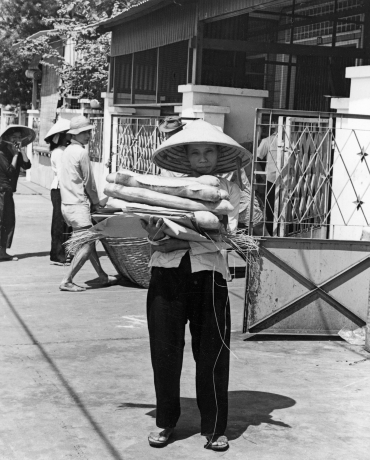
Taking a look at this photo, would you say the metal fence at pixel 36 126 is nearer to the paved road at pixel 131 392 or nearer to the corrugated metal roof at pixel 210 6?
A: the corrugated metal roof at pixel 210 6

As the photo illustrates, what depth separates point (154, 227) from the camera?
13.9 ft

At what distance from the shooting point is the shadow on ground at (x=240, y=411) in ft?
15.1

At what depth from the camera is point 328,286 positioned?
21.9 ft

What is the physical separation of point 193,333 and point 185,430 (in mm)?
564

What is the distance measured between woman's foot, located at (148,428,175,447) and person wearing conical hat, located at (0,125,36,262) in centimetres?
625

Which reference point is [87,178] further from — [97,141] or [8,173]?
[97,141]

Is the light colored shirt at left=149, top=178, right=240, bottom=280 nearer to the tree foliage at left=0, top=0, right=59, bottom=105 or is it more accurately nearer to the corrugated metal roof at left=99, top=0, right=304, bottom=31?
the corrugated metal roof at left=99, top=0, right=304, bottom=31

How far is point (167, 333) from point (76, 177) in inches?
170

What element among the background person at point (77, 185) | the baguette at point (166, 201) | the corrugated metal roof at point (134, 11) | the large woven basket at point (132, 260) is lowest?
the large woven basket at point (132, 260)

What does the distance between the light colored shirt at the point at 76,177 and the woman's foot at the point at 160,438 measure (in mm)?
4364

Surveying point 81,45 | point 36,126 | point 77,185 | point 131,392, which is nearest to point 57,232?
point 77,185

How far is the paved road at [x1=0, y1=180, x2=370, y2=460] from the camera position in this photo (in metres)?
4.35

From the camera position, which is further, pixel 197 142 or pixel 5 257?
pixel 5 257

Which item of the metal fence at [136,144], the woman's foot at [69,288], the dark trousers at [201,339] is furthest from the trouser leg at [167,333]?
the metal fence at [136,144]
